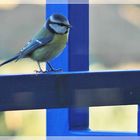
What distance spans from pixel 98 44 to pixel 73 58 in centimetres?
27

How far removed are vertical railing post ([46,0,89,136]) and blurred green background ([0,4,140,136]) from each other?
4.7 inches

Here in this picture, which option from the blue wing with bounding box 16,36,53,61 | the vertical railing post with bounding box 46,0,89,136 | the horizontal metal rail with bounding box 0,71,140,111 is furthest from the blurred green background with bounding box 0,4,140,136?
the horizontal metal rail with bounding box 0,71,140,111

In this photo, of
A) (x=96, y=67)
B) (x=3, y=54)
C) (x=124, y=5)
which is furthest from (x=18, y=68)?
(x=124, y=5)

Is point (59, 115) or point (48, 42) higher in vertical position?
point (48, 42)

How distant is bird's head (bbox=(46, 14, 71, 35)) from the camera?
1.30 metres

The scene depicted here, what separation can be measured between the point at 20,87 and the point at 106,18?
0.98 meters

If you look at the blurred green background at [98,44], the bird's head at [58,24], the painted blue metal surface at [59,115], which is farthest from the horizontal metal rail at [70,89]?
the blurred green background at [98,44]

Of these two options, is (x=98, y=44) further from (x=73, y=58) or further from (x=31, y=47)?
(x=31, y=47)

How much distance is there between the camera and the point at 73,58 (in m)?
1.47

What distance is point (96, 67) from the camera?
1.58 meters

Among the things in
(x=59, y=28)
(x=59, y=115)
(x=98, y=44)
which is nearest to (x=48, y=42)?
(x=59, y=28)

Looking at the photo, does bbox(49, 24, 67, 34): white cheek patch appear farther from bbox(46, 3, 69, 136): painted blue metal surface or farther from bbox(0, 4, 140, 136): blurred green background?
bbox(0, 4, 140, 136): blurred green background

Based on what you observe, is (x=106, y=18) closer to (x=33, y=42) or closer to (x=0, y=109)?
(x=33, y=42)

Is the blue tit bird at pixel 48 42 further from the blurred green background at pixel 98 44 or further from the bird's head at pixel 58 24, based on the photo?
the blurred green background at pixel 98 44
